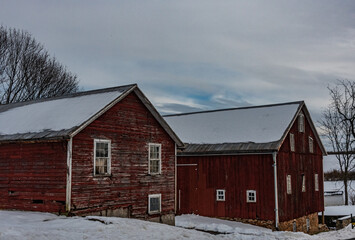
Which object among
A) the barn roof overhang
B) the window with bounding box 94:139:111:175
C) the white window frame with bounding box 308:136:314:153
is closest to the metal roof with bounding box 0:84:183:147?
the window with bounding box 94:139:111:175

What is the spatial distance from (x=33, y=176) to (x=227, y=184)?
503 inches

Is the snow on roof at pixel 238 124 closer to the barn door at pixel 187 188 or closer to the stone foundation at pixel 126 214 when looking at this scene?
the barn door at pixel 187 188

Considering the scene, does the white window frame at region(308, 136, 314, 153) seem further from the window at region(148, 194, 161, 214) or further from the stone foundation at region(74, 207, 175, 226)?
the window at region(148, 194, 161, 214)

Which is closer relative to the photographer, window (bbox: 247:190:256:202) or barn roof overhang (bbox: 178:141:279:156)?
barn roof overhang (bbox: 178:141:279:156)

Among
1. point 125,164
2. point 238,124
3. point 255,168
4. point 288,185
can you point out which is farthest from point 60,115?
point 288,185

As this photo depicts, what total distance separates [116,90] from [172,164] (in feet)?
17.7

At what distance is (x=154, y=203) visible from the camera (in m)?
22.0

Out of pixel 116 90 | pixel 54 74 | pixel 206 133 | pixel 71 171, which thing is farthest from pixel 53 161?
pixel 54 74

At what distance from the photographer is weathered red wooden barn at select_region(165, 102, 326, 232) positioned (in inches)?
1000

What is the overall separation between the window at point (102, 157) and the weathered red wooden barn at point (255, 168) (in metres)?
9.69

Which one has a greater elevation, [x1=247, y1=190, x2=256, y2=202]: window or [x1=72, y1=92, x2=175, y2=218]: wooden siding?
[x1=72, y1=92, x2=175, y2=218]: wooden siding

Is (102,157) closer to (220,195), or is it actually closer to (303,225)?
(220,195)

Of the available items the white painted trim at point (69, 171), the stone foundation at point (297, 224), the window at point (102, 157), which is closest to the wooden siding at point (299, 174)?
the stone foundation at point (297, 224)

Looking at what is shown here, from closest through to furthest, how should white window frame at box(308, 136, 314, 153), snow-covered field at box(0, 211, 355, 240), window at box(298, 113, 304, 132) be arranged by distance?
snow-covered field at box(0, 211, 355, 240)
window at box(298, 113, 304, 132)
white window frame at box(308, 136, 314, 153)
